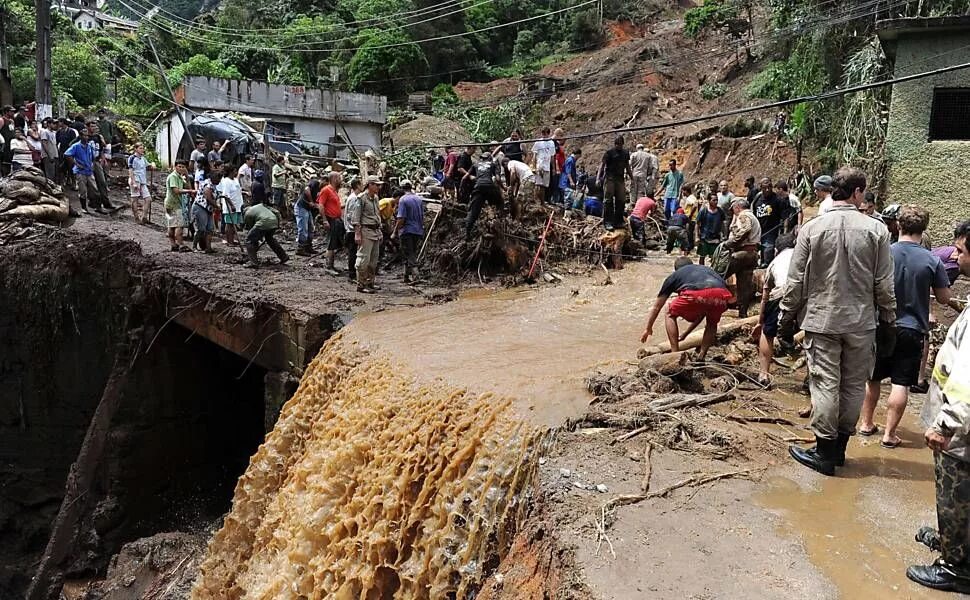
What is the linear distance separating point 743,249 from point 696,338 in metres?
2.07

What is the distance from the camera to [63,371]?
43.7ft

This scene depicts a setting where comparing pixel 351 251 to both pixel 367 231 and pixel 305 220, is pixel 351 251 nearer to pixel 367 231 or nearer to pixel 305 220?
pixel 367 231

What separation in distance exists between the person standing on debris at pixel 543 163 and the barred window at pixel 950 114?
21.5 feet

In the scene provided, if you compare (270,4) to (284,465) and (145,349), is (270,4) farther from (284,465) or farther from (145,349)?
(284,465)

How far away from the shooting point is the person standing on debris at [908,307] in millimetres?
5086

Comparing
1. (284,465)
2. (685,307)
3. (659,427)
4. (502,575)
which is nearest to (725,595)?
(502,575)

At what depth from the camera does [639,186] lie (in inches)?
582

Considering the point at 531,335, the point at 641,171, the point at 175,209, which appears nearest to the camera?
the point at 531,335

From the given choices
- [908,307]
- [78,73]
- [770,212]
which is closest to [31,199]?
[770,212]

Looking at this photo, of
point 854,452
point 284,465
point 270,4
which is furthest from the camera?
point 270,4

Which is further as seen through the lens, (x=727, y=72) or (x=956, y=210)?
(x=727, y=72)

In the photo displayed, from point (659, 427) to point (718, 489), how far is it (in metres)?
0.85

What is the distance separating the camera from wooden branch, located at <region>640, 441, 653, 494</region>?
424 centimetres

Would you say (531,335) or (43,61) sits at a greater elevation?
(43,61)
